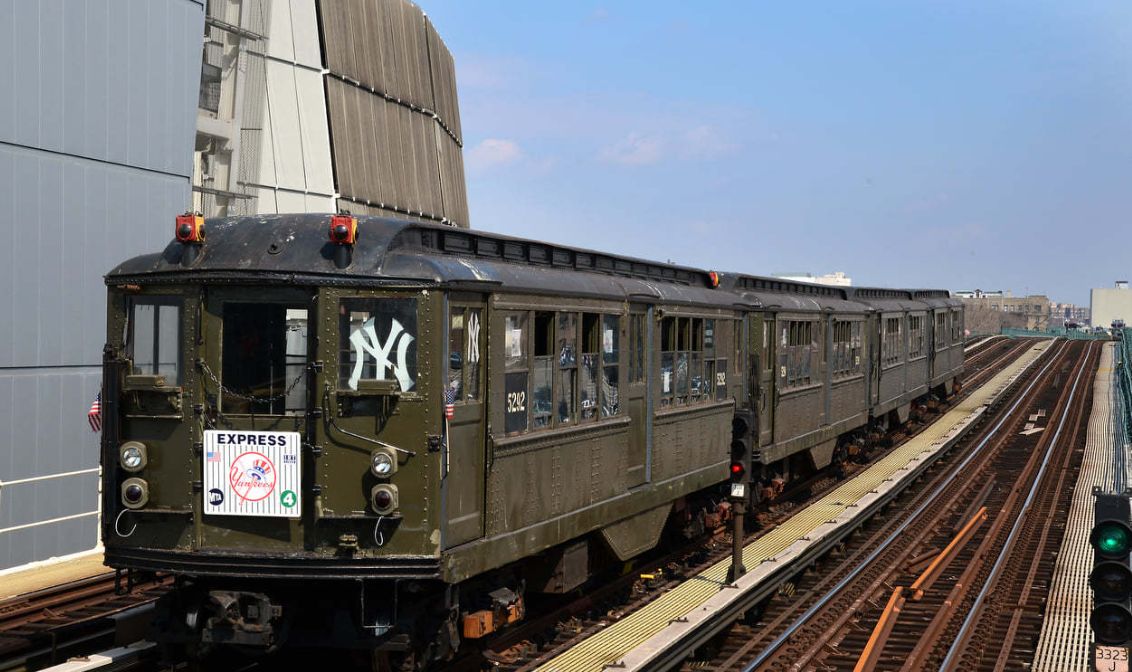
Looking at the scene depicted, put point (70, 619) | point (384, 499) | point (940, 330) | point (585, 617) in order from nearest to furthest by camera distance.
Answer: point (384, 499)
point (70, 619)
point (585, 617)
point (940, 330)

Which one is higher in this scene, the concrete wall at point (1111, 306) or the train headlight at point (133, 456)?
the concrete wall at point (1111, 306)

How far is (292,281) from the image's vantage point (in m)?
7.86

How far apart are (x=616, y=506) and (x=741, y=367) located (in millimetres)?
5076

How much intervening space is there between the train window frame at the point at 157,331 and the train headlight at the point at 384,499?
1565 millimetres

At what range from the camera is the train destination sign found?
25.5ft

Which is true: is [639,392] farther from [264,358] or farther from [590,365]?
[264,358]

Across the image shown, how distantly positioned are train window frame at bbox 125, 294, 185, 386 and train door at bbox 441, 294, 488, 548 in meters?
1.80

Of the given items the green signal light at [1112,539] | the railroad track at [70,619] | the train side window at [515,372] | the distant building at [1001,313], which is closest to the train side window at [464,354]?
the train side window at [515,372]

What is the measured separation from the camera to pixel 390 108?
34906 millimetres

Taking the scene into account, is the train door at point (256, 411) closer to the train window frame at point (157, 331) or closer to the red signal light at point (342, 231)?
the train window frame at point (157, 331)

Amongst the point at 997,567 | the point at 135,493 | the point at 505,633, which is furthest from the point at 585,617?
the point at 997,567

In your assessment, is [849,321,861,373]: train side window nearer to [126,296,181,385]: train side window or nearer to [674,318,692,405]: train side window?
[674,318,692,405]: train side window

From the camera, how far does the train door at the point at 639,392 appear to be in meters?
11.6

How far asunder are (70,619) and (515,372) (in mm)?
5030
